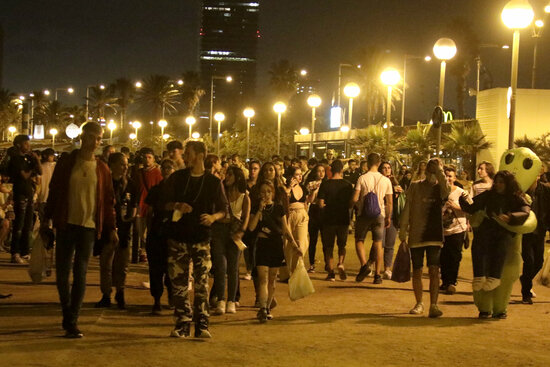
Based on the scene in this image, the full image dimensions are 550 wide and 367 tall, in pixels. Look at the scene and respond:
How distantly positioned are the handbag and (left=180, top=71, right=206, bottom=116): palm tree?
77.5m

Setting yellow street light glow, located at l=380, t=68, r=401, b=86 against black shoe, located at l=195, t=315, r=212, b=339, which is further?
yellow street light glow, located at l=380, t=68, r=401, b=86

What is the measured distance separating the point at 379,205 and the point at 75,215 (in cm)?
631

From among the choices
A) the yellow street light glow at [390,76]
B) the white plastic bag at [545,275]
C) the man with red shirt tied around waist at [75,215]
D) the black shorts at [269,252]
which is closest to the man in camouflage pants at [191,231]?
the man with red shirt tied around waist at [75,215]

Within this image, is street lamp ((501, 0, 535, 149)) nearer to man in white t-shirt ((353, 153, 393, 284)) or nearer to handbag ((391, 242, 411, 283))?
man in white t-shirt ((353, 153, 393, 284))

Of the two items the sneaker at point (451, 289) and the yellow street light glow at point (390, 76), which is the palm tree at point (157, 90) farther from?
the sneaker at point (451, 289)

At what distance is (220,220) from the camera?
8414 millimetres

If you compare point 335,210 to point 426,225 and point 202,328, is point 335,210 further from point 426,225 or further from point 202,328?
point 202,328

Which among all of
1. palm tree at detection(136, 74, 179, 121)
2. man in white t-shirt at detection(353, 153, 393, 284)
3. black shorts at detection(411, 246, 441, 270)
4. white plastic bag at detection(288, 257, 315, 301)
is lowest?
white plastic bag at detection(288, 257, 315, 301)

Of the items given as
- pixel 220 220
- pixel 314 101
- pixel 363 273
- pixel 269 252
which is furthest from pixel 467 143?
pixel 220 220

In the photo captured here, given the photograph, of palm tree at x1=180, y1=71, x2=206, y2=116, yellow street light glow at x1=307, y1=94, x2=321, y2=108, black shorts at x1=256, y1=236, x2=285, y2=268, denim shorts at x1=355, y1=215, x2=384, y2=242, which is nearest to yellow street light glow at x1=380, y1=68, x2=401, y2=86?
yellow street light glow at x1=307, y1=94, x2=321, y2=108

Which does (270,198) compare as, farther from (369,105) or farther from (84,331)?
(369,105)

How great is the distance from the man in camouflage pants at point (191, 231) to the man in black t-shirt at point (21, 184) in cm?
616

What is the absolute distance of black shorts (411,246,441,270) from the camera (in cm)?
996

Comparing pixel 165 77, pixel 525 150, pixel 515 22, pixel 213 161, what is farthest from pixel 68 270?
pixel 165 77
